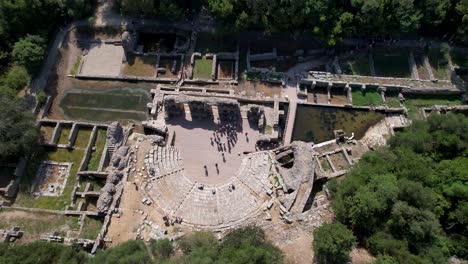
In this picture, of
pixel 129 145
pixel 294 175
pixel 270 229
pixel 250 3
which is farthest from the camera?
pixel 250 3

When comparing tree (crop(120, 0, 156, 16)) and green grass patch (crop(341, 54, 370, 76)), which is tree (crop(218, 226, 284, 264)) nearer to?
green grass patch (crop(341, 54, 370, 76))

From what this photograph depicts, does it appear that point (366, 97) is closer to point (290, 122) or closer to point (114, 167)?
point (290, 122)

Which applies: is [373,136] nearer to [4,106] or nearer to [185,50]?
[185,50]

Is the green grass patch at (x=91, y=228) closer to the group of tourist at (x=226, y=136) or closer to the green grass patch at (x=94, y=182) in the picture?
the green grass patch at (x=94, y=182)

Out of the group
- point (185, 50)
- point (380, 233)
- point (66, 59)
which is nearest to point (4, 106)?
point (66, 59)

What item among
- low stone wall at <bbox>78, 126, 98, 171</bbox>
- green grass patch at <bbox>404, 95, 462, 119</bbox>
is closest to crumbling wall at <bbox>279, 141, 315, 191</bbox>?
green grass patch at <bbox>404, 95, 462, 119</bbox>

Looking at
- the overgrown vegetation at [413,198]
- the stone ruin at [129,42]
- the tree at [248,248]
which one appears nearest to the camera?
the tree at [248,248]

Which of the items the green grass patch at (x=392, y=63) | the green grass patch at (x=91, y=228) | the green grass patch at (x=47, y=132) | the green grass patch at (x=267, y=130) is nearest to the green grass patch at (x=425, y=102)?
the green grass patch at (x=392, y=63)
